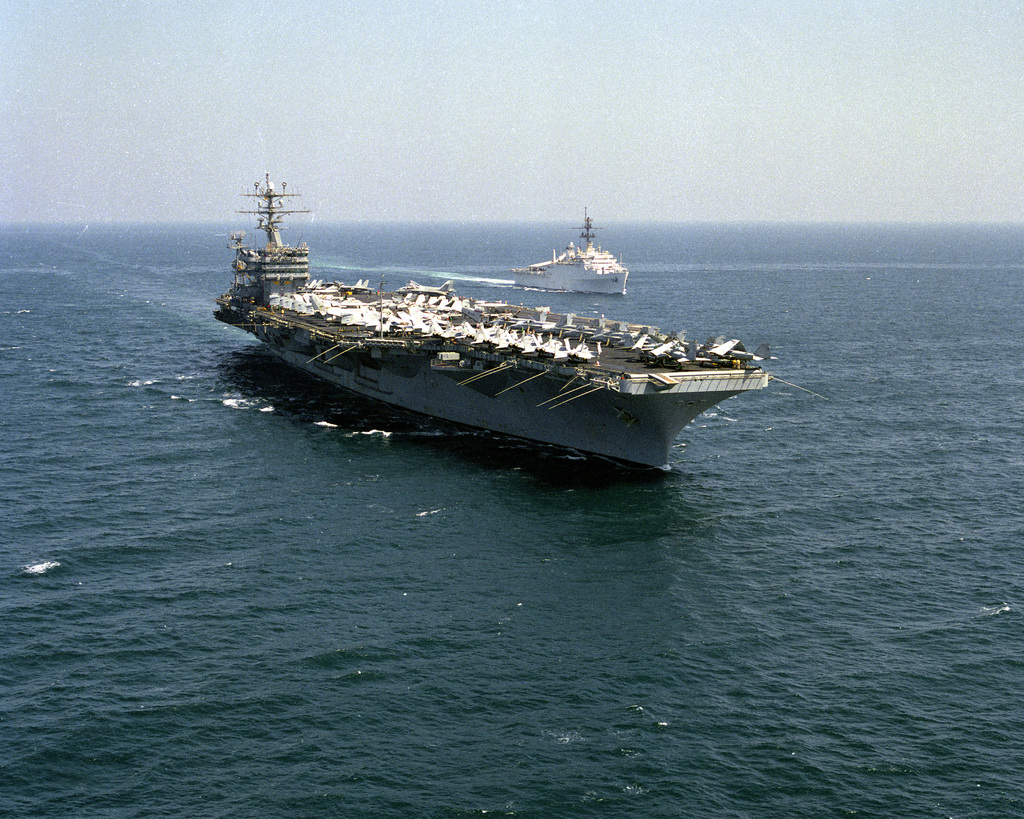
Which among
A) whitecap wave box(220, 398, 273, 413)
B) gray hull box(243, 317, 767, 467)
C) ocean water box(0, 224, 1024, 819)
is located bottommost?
ocean water box(0, 224, 1024, 819)

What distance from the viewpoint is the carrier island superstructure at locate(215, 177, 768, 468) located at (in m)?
39.1

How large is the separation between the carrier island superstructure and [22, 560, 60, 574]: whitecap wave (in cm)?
2093

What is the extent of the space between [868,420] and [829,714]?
30341 millimetres

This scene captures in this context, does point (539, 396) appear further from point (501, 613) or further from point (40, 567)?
point (40, 567)

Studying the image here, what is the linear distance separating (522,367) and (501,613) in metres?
16.9

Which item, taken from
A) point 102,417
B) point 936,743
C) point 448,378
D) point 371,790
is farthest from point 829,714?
point 102,417

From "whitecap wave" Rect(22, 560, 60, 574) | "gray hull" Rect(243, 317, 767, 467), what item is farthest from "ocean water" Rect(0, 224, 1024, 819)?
"gray hull" Rect(243, 317, 767, 467)

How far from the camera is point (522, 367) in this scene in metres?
41.9

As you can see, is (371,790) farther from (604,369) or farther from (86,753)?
(604,369)

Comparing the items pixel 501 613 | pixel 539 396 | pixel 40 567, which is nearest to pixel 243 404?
pixel 539 396

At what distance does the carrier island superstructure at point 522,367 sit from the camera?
1538 inches

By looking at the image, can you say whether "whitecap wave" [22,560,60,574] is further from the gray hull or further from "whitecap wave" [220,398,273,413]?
"whitecap wave" [220,398,273,413]

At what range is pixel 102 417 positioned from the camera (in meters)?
48.6

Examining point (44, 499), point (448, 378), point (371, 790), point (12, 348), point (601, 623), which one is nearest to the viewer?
point (371, 790)
